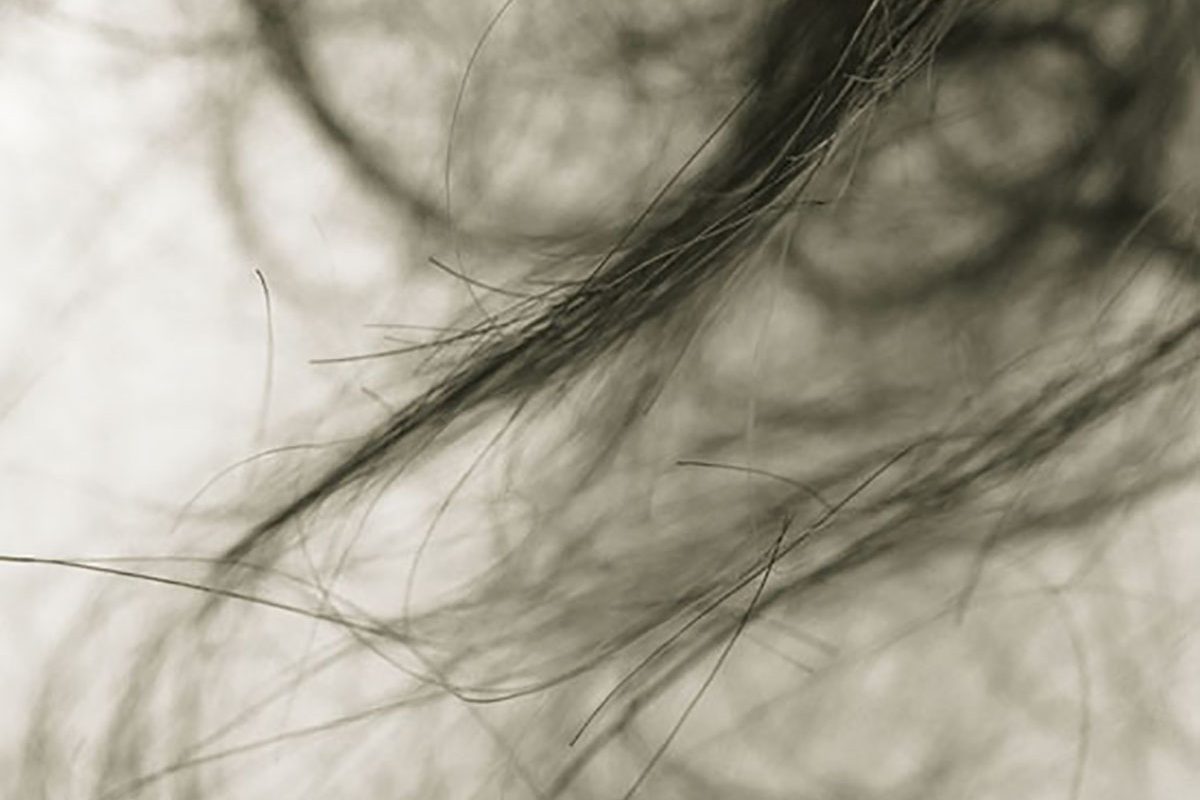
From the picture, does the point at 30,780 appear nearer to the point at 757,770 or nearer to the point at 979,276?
the point at 757,770

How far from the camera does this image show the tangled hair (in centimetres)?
56

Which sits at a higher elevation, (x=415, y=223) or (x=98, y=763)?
(x=415, y=223)

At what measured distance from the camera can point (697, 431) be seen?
1.90ft

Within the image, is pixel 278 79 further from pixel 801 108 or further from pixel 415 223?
pixel 801 108

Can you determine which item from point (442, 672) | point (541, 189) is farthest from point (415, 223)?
point (442, 672)

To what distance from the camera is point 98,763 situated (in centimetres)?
57

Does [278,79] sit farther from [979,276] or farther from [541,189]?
[979,276]

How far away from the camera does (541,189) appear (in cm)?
59

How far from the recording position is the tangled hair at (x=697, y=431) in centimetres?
56

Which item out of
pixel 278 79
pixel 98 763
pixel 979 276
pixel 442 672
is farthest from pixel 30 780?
pixel 979 276

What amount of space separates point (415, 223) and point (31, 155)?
0.12 metres

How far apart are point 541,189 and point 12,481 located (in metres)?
0.19

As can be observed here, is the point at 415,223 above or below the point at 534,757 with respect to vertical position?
above

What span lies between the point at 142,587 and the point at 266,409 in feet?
0.22
